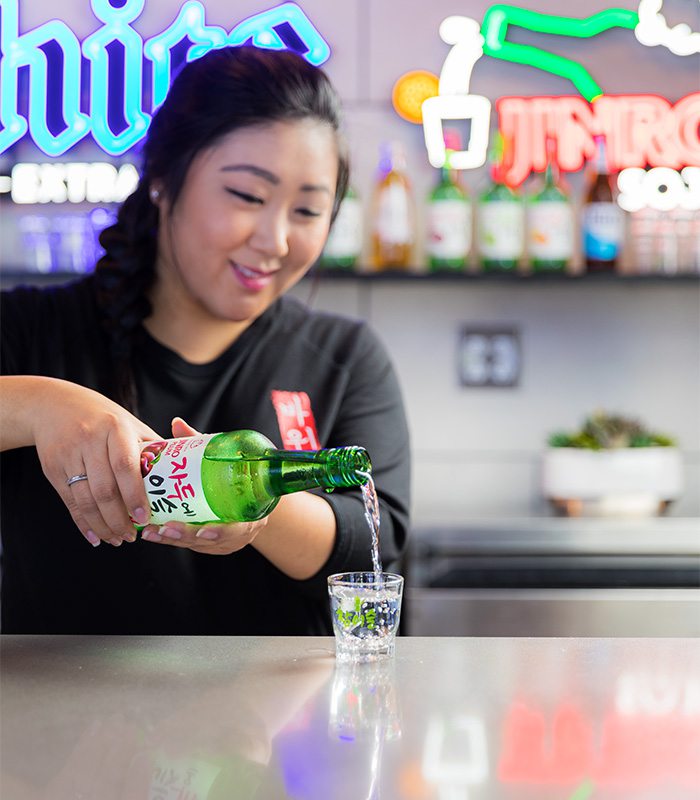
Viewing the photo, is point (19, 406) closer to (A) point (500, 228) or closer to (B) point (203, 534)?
(B) point (203, 534)

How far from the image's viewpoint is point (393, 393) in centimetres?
136

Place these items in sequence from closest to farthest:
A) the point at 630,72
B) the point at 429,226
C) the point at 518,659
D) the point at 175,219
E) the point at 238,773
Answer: the point at 238,773 → the point at 518,659 → the point at 175,219 → the point at 429,226 → the point at 630,72

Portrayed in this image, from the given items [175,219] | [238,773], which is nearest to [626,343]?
[175,219]

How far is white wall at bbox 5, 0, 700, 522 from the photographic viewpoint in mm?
2836

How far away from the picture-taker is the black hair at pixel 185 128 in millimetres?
1238

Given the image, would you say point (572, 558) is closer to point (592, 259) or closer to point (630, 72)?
point (592, 259)

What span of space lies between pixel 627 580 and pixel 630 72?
4.52 ft

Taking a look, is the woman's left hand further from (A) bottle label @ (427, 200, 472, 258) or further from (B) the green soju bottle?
(A) bottle label @ (427, 200, 472, 258)

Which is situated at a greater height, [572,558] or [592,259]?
[592,259]

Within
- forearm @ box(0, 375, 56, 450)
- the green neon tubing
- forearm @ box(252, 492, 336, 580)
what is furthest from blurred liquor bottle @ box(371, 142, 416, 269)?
forearm @ box(0, 375, 56, 450)

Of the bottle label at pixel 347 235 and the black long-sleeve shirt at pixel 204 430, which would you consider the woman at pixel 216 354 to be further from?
the bottle label at pixel 347 235

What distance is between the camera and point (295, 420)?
128 centimetres

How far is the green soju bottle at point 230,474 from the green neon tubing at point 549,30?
220cm

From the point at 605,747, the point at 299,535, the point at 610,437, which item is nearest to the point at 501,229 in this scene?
the point at 610,437
